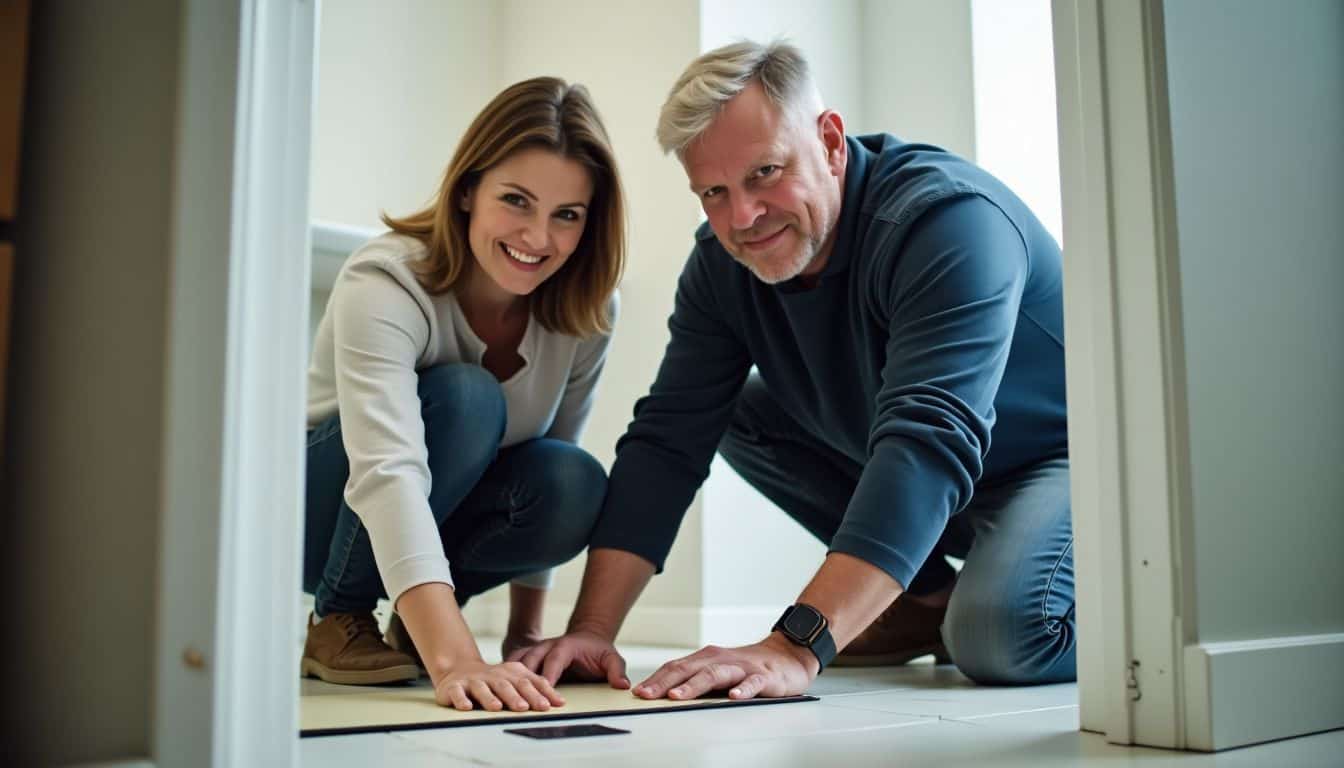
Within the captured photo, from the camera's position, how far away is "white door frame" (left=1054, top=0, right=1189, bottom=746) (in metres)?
0.83

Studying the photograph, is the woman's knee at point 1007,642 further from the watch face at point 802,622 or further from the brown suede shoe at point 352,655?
the brown suede shoe at point 352,655

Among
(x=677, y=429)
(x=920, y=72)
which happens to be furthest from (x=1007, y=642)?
(x=920, y=72)

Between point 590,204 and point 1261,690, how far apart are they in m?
0.93

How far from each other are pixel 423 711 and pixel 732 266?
0.72 metres

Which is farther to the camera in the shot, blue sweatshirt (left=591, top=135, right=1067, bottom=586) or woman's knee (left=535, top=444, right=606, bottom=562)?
woman's knee (left=535, top=444, right=606, bottom=562)

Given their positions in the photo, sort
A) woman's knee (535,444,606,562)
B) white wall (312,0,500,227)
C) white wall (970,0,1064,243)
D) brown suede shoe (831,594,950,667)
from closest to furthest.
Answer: woman's knee (535,444,606,562)
brown suede shoe (831,594,950,667)
white wall (970,0,1064,243)
white wall (312,0,500,227)

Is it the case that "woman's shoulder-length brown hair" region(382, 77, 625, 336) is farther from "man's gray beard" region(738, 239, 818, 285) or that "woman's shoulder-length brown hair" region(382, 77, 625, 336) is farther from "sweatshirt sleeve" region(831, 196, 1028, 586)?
"sweatshirt sleeve" region(831, 196, 1028, 586)

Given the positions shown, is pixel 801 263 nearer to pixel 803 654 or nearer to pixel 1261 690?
pixel 803 654

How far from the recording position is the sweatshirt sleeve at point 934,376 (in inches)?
42.5

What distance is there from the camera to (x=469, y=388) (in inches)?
53.8

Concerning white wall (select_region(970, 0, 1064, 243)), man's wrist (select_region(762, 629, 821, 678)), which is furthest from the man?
white wall (select_region(970, 0, 1064, 243))

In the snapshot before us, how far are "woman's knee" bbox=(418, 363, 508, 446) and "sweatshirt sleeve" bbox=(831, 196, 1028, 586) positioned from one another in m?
0.48

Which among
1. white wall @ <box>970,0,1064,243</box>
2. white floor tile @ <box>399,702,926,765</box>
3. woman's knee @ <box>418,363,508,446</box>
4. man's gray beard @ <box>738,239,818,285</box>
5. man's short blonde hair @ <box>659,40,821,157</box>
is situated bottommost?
white floor tile @ <box>399,702,926,765</box>

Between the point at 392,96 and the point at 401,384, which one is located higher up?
the point at 392,96
